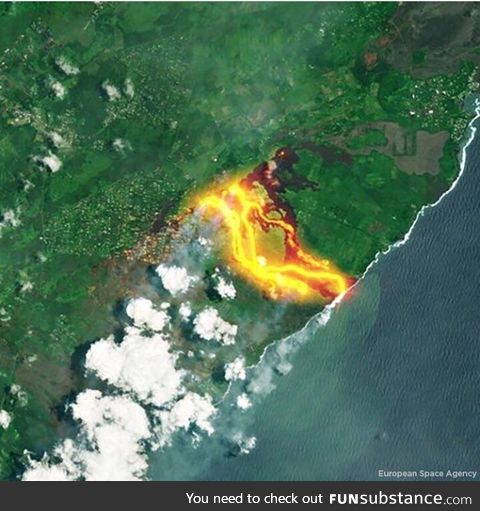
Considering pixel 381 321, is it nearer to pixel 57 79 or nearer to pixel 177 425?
pixel 177 425

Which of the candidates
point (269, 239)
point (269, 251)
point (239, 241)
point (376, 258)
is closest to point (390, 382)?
point (376, 258)

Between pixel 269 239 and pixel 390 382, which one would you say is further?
pixel 269 239

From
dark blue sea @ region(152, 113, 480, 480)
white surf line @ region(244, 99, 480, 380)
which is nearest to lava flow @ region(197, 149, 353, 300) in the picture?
white surf line @ region(244, 99, 480, 380)

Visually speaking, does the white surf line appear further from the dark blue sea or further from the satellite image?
the dark blue sea

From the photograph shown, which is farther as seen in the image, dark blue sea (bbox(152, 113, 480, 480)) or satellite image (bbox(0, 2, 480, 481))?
satellite image (bbox(0, 2, 480, 481))

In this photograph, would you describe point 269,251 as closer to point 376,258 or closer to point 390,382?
point 376,258
